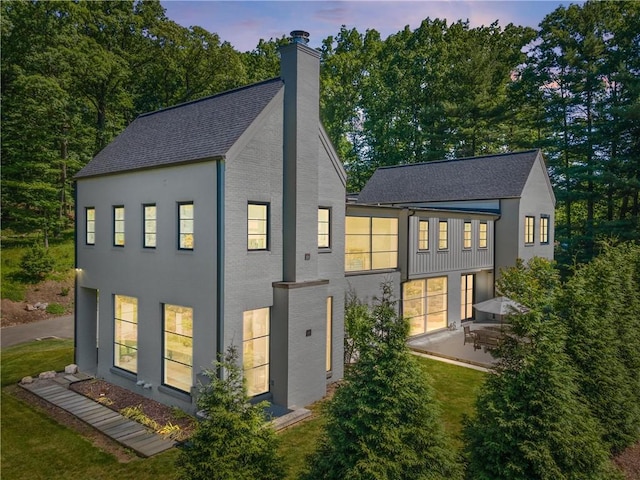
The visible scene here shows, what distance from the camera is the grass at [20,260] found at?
2586cm

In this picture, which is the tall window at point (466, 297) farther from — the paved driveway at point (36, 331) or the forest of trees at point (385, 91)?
the paved driveway at point (36, 331)

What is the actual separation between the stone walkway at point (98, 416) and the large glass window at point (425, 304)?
1301 centimetres

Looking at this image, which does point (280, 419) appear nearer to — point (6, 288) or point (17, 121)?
point (6, 288)

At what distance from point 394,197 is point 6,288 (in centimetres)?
2521

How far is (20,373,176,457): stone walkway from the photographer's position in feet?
34.0

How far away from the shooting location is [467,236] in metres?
23.3

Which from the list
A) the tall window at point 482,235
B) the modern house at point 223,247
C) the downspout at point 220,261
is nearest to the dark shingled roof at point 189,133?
the modern house at point 223,247

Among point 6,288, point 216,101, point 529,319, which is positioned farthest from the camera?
point 6,288

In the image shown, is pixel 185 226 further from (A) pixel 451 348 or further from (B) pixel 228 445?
(A) pixel 451 348

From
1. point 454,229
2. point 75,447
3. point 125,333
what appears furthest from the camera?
point 454,229

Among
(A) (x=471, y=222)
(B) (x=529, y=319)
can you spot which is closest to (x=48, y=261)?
(A) (x=471, y=222)

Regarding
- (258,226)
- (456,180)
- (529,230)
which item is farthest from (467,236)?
(258,226)

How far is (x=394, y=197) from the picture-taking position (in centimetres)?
3048

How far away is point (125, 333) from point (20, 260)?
19375 millimetres
